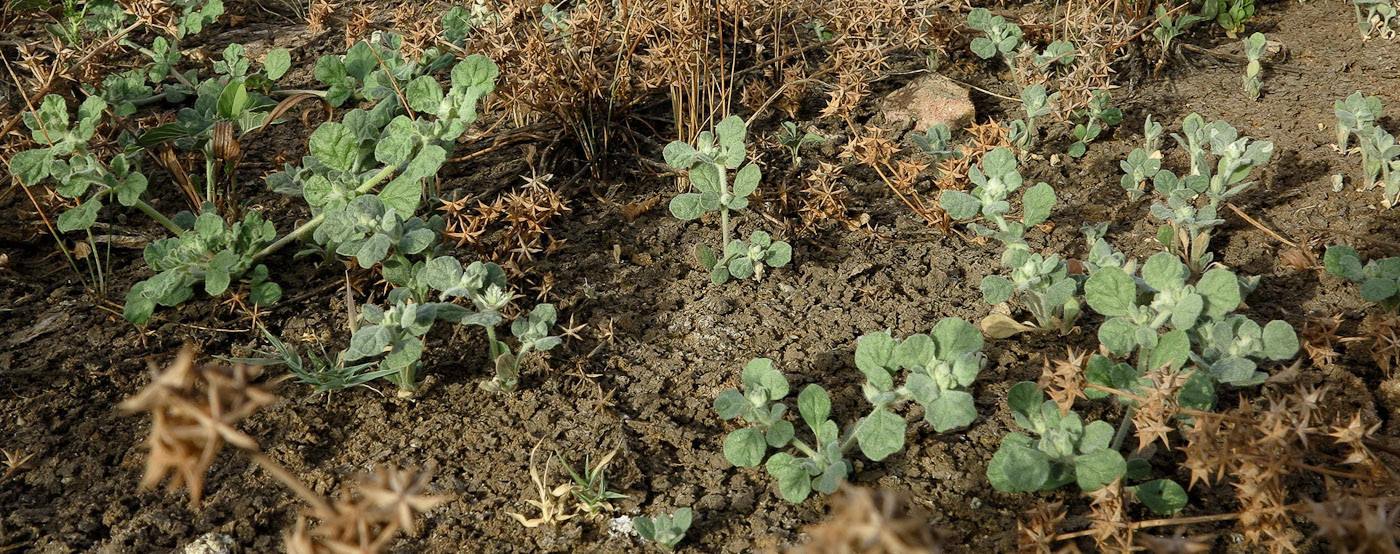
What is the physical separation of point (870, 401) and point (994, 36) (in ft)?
5.82

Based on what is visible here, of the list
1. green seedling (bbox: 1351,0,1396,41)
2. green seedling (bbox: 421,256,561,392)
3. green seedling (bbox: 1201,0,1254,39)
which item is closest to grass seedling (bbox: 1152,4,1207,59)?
green seedling (bbox: 1201,0,1254,39)

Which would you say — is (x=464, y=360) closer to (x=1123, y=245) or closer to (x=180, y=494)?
(x=180, y=494)

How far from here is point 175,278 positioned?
8.05ft

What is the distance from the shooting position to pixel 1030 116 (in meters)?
3.02

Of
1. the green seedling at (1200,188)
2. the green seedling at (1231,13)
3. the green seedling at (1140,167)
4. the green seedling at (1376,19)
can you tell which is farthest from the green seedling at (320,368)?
the green seedling at (1376,19)

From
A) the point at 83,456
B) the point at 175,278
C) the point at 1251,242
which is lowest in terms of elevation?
the point at 1251,242

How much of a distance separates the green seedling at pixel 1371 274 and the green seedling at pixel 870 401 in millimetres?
978

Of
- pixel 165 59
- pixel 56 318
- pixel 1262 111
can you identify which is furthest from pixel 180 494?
pixel 1262 111

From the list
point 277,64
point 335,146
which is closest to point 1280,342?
point 335,146

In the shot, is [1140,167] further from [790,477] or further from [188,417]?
[188,417]

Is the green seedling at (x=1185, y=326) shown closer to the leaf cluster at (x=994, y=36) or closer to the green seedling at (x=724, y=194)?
the green seedling at (x=724, y=194)

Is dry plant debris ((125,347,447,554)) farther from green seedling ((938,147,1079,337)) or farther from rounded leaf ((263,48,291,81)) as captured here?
rounded leaf ((263,48,291,81))

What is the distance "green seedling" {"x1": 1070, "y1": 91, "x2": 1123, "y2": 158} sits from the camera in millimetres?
3129

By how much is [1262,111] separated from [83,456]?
341 centimetres
